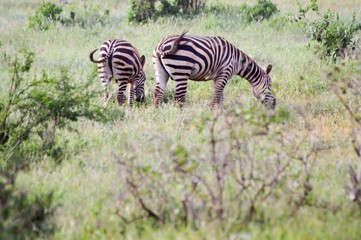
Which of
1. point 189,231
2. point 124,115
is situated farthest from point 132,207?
point 124,115

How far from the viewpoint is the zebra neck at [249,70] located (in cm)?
1073

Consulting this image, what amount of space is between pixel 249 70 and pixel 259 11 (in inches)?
422

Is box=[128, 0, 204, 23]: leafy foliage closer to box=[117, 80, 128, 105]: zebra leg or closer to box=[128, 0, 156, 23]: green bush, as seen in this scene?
box=[128, 0, 156, 23]: green bush

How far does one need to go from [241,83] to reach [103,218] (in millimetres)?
7771

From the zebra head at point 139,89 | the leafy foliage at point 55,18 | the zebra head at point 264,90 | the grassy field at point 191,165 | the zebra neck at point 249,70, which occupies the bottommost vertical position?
the leafy foliage at point 55,18

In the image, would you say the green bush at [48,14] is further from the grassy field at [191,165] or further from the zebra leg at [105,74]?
the zebra leg at [105,74]

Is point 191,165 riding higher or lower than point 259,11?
higher

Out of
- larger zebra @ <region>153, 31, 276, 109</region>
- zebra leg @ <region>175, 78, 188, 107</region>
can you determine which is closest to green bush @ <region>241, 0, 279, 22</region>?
larger zebra @ <region>153, 31, 276, 109</region>

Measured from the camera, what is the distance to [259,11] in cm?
2105

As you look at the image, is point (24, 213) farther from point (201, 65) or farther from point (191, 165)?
point (201, 65)

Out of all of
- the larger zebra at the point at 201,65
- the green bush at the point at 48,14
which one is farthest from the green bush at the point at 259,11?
the larger zebra at the point at 201,65

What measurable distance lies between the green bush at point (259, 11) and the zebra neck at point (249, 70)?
994 centimetres

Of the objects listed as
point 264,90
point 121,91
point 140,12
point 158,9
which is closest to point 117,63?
point 121,91

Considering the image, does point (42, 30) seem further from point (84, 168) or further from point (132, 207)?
point (132, 207)
